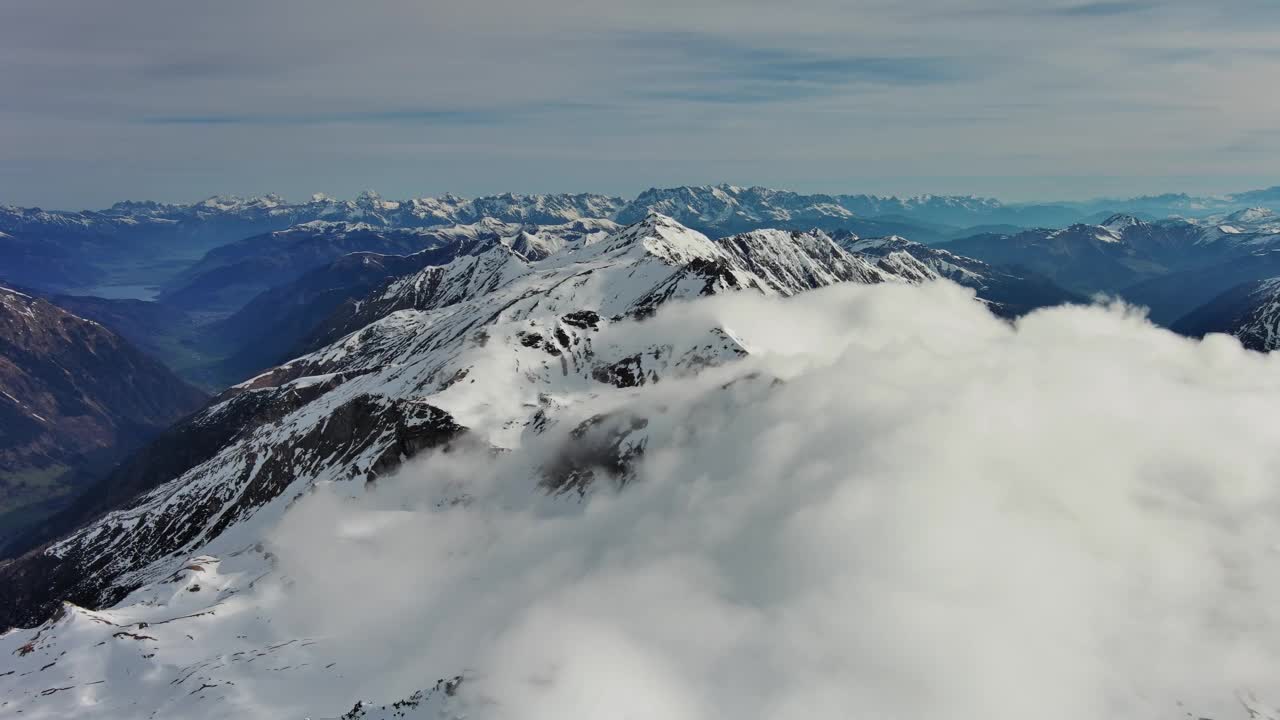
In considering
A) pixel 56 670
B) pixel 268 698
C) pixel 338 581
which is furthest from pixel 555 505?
pixel 56 670

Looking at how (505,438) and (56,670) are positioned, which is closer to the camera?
(56,670)

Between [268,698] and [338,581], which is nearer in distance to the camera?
[268,698]

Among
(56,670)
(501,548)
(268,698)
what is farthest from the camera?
(501,548)

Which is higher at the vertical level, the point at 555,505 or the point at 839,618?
the point at 555,505

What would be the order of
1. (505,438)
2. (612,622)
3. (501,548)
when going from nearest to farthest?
(612,622) < (501,548) < (505,438)

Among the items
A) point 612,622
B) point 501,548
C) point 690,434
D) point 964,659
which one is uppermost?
point 690,434

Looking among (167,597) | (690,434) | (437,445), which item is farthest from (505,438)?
(167,597)

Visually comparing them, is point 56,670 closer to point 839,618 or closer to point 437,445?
point 437,445

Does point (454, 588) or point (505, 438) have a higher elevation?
point (505, 438)

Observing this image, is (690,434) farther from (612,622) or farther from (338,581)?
(338,581)
